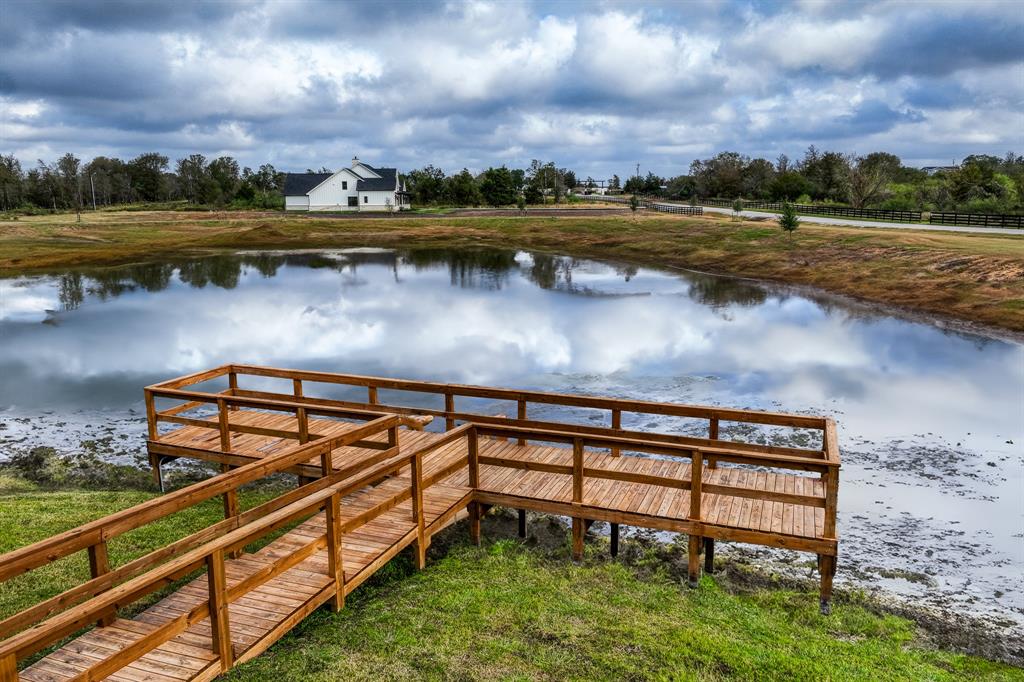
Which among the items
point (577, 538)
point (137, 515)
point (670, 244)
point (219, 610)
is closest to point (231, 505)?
point (137, 515)

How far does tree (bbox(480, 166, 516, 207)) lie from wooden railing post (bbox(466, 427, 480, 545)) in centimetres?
9922

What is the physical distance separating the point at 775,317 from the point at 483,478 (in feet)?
78.4

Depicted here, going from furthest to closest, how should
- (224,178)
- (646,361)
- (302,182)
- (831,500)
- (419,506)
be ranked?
(224,178)
(302,182)
(646,361)
(419,506)
(831,500)

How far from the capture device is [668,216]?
249ft

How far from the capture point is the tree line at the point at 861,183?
71500 mm

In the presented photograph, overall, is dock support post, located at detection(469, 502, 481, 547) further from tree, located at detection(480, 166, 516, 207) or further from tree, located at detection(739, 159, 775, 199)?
tree, located at detection(739, 159, 775, 199)

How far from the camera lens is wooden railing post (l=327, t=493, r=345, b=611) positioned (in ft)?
25.0

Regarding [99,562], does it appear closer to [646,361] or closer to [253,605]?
[253,605]

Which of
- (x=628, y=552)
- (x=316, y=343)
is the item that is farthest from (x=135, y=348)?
(x=628, y=552)

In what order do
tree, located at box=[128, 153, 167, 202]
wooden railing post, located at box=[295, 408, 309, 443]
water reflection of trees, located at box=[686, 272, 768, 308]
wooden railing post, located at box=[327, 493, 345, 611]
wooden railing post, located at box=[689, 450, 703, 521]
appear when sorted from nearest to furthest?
wooden railing post, located at box=[327, 493, 345, 611]
wooden railing post, located at box=[689, 450, 703, 521]
wooden railing post, located at box=[295, 408, 309, 443]
water reflection of trees, located at box=[686, 272, 768, 308]
tree, located at box=[128, 153, 167, 202]

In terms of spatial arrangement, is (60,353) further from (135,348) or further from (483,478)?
(483,478)

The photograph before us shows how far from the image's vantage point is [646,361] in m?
24.0

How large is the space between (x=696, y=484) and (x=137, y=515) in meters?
6.19

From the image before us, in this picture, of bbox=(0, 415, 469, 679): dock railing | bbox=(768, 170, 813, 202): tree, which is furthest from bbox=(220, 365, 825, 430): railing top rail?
bbox=(768, 170, 813, 202): tree
